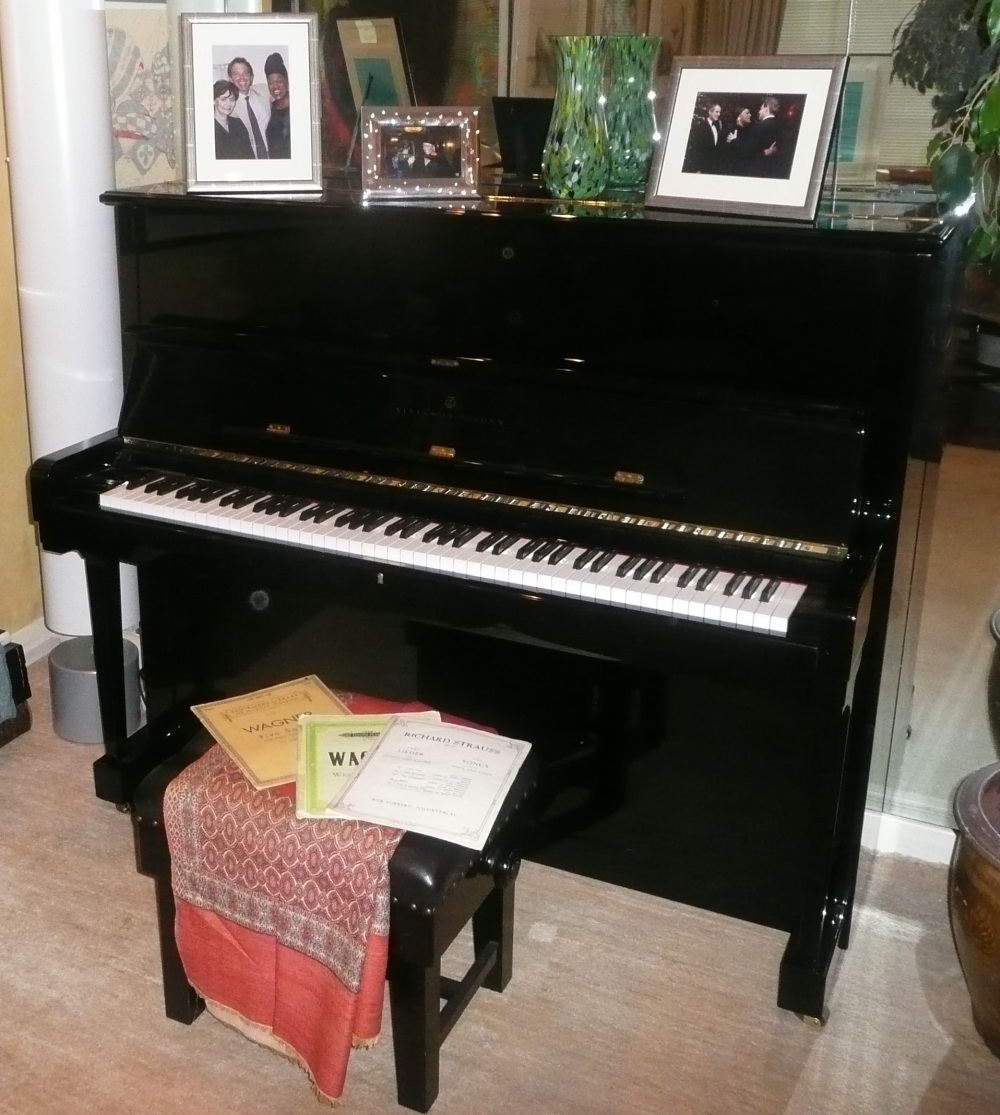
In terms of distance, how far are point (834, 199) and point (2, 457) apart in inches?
76.4

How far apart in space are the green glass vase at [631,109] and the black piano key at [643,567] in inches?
27.9

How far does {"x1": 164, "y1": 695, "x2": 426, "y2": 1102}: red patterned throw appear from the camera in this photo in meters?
1.54

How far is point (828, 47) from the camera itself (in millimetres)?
1974

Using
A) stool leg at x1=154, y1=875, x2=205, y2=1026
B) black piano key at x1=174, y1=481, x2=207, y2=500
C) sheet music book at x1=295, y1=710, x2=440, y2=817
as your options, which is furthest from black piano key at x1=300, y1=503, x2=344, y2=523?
stool leg at x1=154, y1=875, x2=205, y2=1026

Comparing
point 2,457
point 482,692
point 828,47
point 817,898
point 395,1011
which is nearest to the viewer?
point 395,1011

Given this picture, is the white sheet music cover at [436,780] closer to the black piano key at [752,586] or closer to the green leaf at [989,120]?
the black piano key at [752,586]

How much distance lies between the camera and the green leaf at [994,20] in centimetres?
163

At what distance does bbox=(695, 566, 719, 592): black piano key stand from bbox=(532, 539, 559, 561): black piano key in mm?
232

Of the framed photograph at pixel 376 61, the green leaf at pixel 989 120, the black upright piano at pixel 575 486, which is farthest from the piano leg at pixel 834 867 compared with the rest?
the framed photograph at pixel 376 61

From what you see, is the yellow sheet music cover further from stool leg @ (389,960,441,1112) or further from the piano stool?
stool leg @ (389,960,441,1112)

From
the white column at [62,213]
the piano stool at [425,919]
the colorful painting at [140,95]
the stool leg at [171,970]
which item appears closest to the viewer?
the piano stool at [425,919]

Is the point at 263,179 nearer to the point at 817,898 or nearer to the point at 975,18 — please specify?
the point at 975,18

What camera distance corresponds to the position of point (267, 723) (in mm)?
1749

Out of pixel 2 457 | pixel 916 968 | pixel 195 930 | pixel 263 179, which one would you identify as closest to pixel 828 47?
pixel 263 179
